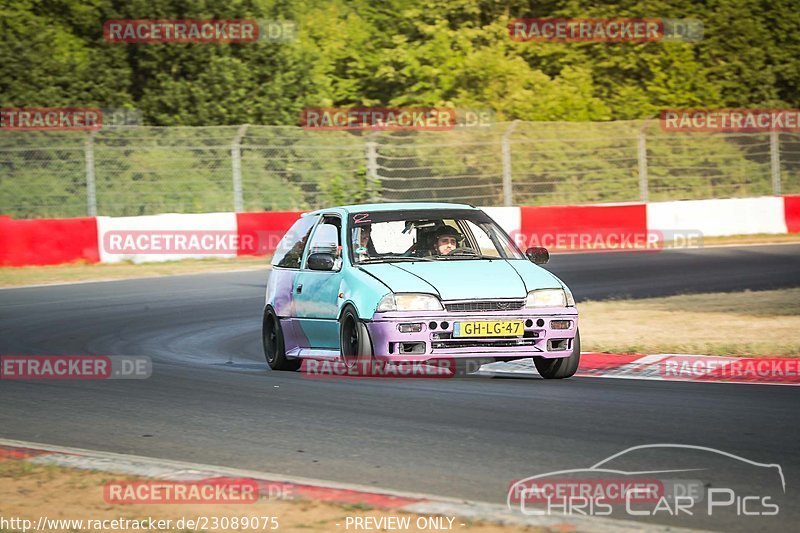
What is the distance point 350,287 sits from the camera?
10.4 m

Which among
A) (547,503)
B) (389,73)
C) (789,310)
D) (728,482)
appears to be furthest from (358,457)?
(389,73)

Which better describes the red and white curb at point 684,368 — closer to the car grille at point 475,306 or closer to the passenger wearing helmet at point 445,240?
the passenger wearing helmet at point 445,240

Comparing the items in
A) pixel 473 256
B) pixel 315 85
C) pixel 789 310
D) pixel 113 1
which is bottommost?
pixel 789 310

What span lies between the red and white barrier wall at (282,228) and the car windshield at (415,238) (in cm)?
1424

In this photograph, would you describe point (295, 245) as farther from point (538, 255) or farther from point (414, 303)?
point (414, 303)

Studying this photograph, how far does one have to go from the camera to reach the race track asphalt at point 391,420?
6.96 m

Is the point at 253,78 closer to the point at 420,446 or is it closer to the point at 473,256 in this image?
the point at 473,256

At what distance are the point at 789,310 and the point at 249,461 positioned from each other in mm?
10169

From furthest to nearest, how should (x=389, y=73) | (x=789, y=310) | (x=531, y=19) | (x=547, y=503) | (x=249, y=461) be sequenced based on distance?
(x=531, y=19) → (x=389, y=73) → (x=789, y=310) → (x=249, y=461) → (x=547, y=503)

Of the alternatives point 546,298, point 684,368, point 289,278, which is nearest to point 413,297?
point 546,298

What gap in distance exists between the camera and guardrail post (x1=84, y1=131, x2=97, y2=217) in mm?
25031

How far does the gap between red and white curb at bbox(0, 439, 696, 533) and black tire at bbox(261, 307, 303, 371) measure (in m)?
3.76

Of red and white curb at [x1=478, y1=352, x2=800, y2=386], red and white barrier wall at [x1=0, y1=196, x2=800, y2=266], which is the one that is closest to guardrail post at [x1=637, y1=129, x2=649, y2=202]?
red and white barrier wall at [x1=0, y1=196, x2=800, y2=266]

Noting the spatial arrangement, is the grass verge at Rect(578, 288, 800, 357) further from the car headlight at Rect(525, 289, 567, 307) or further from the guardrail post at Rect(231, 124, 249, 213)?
the guardrail post at Rect(231, 124, 249, 213)
